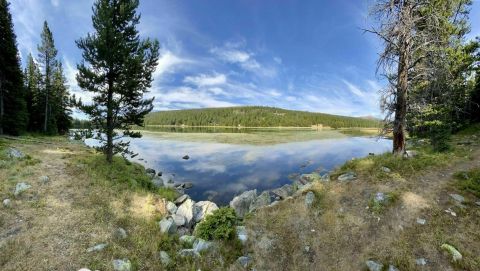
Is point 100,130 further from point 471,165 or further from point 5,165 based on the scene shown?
point 471,165

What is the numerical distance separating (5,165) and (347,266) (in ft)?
62.5

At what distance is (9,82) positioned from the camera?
3086 centimetres

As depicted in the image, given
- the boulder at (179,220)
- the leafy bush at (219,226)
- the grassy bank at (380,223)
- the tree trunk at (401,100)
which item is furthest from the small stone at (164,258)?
the tree trunk at (401,100)

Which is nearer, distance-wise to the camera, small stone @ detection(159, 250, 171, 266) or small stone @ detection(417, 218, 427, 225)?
small stone @ detection(159, 250, 171, 266)

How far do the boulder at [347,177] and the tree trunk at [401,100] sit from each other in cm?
334

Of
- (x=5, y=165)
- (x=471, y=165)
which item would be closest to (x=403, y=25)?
(x=471, y=165)

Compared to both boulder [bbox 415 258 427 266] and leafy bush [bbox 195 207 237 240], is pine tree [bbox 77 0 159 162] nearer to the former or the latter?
leafy bush [bbox 195 207 237 240]

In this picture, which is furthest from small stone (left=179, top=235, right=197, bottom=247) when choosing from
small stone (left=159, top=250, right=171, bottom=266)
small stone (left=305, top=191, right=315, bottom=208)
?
small stone (left=305, top=191, right=315, bottom=208)

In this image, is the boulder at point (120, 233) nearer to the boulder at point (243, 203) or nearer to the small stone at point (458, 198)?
the boulder at point (243, 203)

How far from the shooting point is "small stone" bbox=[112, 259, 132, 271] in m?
7.98

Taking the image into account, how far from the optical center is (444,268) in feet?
23.0

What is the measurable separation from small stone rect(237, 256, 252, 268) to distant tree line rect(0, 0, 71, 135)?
15891 millimetres

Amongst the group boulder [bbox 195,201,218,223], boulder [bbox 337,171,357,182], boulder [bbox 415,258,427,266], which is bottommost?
boulder [bbox 195,201,218,223]

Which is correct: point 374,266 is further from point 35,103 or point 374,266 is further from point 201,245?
point 35,103
